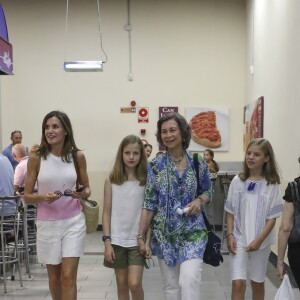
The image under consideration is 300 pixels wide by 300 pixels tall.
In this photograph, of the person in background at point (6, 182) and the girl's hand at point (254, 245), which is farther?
the person in background at point (6, 182)

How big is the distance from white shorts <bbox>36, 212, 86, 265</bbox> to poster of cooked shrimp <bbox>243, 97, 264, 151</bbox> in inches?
181

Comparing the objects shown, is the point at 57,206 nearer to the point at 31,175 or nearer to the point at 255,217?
the point at 31,175

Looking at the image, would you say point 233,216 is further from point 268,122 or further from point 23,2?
point 23,2

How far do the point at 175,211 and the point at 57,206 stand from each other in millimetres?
873

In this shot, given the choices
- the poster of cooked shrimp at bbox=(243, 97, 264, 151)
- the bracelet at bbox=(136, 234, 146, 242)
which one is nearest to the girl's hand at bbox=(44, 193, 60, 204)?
the bracelet at bbox=(136, 234, 146, 242)

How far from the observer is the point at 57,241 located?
3.29 m

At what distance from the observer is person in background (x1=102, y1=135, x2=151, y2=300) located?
312cm

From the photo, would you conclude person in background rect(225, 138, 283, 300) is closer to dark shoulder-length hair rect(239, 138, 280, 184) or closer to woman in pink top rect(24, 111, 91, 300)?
dark shoulder-length hair rect(239, 138, 280, 184)

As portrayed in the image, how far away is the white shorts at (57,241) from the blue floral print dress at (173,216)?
2.02 feet

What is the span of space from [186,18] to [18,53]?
10.9 ft

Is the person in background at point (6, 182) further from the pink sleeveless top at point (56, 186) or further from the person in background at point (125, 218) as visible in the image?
the person in background at point (125, 218)

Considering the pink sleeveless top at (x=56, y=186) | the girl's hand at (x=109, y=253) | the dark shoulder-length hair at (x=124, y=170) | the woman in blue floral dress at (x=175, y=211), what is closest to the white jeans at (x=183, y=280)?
the woman in blue floral dress at (x=175, y=211)

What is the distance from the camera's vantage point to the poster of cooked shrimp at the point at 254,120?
7323 mm

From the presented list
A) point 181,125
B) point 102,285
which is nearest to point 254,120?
point 102,285
